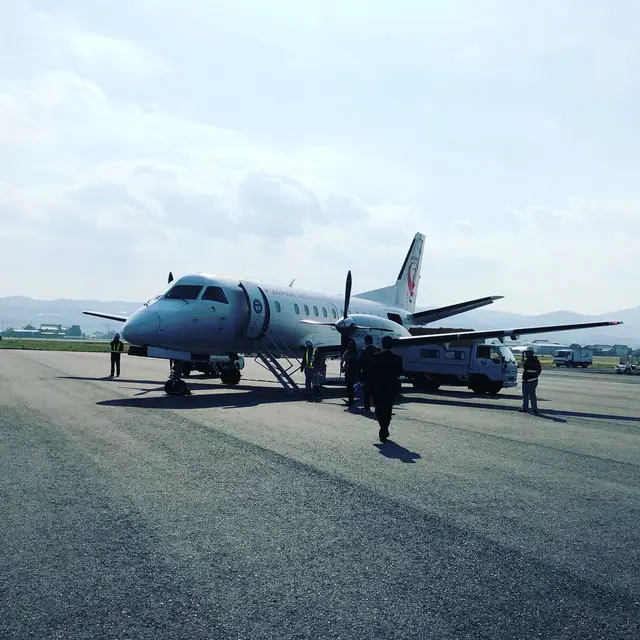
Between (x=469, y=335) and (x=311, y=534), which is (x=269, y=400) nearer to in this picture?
(x=469, y=335)

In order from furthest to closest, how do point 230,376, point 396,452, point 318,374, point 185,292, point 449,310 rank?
1. point 449,310
2. point 230,376
3. point 318,374
4. point 185,292
5. point 396,452

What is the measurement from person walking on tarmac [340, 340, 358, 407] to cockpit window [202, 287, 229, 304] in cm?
492

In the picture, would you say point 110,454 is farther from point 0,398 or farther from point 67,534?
point 0,398

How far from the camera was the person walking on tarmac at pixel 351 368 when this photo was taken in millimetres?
21250

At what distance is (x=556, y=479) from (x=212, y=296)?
51.7ft

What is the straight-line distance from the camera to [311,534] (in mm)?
6691

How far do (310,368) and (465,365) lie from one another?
26.7 ft

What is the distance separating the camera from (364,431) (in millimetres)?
14727

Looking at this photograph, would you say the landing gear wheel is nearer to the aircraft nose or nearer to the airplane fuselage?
the airplane fuselage

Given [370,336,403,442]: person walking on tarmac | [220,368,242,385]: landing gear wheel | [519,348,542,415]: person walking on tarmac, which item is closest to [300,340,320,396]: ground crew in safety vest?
[220,368,242,385]: landing gear wheel

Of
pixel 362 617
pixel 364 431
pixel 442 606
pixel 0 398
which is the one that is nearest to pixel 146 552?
pixel 362 617

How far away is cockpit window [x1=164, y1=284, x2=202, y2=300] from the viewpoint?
74.2 feet

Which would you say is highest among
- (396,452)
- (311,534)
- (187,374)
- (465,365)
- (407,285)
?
(407,285)

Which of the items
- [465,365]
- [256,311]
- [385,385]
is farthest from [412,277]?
[385,385]
